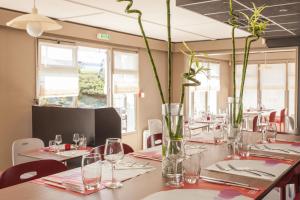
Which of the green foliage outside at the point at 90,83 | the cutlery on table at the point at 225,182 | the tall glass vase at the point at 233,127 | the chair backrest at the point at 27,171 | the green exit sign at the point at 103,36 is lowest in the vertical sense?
the chair backrest at the point at 27,171

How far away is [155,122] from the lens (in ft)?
19.5

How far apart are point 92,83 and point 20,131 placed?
5.66 feet

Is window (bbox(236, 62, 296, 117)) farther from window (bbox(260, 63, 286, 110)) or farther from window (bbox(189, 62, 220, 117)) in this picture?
window (bbox(189, 62, 220, 117))

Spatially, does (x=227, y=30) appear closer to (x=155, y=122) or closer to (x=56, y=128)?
(x=155, y=122)

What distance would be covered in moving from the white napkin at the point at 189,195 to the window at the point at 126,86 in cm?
513

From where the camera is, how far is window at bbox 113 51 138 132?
21.4 feet

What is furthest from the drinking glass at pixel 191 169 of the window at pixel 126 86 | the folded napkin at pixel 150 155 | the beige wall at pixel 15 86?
the window at pixel 126 86

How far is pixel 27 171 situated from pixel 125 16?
3.48 meters

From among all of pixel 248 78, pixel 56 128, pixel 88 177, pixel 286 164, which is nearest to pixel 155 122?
pixel 56 128

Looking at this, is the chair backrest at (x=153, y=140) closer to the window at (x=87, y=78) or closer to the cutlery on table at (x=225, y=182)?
the cutlery on table at (x=225, y=182)

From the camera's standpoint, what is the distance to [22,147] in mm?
3701

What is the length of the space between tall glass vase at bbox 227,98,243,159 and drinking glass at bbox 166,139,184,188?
69 cm

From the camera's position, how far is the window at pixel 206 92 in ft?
29.6

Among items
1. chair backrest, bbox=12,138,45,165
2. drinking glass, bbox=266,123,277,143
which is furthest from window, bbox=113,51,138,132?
drinking glass, bbox=266,123,277,143
